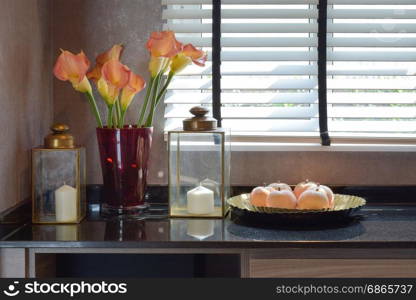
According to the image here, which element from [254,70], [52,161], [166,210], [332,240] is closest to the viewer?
[332,240]

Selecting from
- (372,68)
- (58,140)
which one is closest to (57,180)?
(58,140)

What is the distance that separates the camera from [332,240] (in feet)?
6.06

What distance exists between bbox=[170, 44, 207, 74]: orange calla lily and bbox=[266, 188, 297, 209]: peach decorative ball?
508 mm

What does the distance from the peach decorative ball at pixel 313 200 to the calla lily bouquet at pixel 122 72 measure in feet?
1.84

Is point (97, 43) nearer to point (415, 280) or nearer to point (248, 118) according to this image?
point (248, 118)

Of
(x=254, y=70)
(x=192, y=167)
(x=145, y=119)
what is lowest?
(x=192, y=167)

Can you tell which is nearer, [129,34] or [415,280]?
[415,280]

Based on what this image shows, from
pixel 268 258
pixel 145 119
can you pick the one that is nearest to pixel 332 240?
pixel 268 258

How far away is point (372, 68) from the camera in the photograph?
249 centimetres

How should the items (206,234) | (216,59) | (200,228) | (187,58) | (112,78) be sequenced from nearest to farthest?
(206,234) → (200,228) → (112,78) → (187,58) → (216,59)

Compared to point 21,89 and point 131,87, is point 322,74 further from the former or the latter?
point 21,89

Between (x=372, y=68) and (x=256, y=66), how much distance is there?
42cm

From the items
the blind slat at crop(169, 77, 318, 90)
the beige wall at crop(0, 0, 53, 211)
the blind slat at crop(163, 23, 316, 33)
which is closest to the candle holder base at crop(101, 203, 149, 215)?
the beige wall at crop(0, 0, 53, 211)

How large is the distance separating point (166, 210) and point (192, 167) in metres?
0.18
